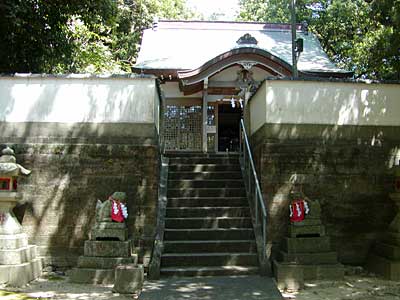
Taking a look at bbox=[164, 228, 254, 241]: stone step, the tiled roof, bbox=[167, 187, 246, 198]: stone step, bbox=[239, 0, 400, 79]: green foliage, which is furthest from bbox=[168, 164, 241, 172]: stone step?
bbox=[239, 0, 400, 79]: green foliage

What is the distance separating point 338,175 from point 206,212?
8.96 ft

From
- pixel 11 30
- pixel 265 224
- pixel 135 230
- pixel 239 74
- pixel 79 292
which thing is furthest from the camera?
pixel 239 74

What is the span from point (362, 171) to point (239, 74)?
18.4 ft

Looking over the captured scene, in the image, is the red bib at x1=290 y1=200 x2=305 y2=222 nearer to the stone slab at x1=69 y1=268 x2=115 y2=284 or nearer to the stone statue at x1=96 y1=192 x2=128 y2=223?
the stone statue at x1=96 y1=192 x2=128 y2=223

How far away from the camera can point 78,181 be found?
7.52m

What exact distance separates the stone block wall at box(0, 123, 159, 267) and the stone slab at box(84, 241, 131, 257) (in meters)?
0.70

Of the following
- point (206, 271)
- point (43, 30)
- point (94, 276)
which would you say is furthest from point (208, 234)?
point (43, 30)

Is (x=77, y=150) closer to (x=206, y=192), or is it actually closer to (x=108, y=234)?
(x=108, y=234)

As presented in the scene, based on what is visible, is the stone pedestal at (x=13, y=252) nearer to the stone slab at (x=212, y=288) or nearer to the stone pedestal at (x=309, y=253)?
the stone slab at (x=212, y=288)

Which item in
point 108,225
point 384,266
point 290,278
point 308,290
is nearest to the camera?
point 308,290

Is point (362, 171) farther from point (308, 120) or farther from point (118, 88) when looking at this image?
point (118, 88)

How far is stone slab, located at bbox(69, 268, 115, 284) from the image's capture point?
6301 mm

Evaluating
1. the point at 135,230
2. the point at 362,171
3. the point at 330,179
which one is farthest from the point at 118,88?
the point at 362,171

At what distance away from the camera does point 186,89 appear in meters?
12.3
